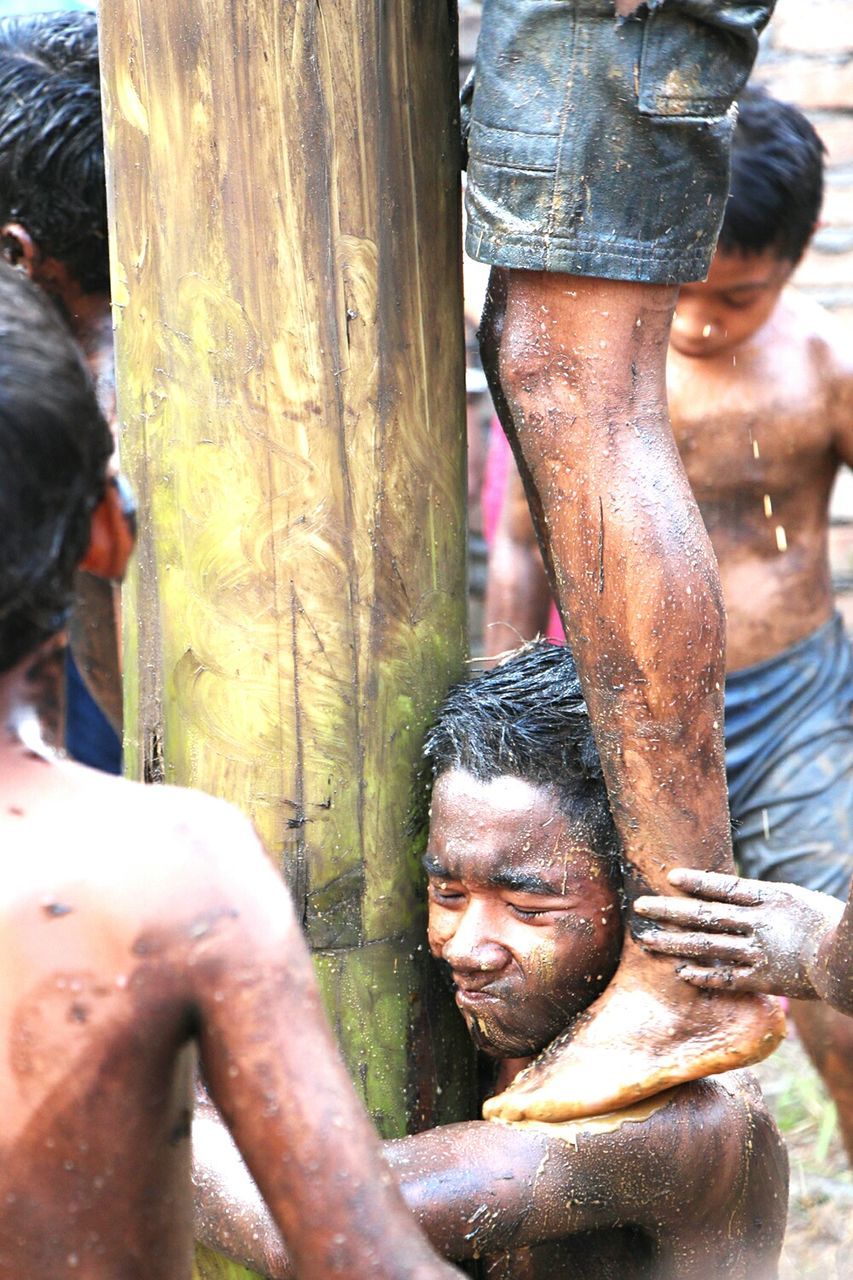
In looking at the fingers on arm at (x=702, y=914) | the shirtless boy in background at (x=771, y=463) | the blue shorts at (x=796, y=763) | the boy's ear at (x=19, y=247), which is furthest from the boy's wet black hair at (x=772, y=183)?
the fingers on arm at (x=702, y=914)

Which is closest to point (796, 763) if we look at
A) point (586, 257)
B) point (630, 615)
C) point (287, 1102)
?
point (630, 615)

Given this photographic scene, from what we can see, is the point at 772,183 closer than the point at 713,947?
No

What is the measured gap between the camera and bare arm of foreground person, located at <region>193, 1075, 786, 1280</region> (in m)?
2.08

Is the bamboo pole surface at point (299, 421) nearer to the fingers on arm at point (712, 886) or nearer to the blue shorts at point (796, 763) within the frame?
the fingers on arm at point (712, 886)

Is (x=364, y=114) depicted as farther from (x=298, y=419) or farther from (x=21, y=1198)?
(x=21, y=1198)

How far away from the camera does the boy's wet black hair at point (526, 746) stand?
2266 millimetres

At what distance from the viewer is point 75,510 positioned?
1330 mm

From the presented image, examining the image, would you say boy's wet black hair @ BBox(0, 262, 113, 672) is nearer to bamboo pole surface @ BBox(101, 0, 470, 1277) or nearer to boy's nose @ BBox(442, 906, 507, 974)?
bamboo pole surface @ BBox(101, 0, 470, 1277)

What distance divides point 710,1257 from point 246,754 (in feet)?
3.25

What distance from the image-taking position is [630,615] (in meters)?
2.08

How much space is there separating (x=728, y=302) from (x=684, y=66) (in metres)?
2.17

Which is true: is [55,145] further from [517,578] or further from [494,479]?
[494,479]

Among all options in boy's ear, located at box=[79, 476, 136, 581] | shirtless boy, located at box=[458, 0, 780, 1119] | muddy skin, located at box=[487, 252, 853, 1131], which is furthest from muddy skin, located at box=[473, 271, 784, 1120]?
muddy skin, located at box=[487, 252, 853, 1131]

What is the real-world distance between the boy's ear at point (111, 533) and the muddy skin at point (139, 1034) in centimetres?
12
